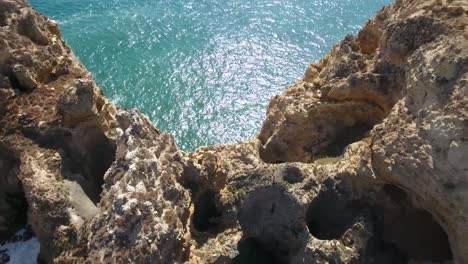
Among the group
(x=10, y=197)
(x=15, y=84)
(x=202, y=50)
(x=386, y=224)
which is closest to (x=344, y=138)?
(x=386, y=224)

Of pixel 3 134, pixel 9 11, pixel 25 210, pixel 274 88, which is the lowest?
pixel 25 210

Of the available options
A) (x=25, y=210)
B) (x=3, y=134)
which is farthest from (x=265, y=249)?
(x=3, y=134)

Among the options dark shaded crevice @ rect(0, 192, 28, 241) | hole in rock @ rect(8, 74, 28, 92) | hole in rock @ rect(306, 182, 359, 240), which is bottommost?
dark shaded crevice @ rect(0, 192, 28, 241)

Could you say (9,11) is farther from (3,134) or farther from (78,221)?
(78,221)

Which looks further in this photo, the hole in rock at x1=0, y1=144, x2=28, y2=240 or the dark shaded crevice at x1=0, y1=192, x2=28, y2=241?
the dark shaded crevice at x1=0, y1=192, x2=28, y2=241

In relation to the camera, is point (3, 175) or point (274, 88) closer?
point (3, 175)

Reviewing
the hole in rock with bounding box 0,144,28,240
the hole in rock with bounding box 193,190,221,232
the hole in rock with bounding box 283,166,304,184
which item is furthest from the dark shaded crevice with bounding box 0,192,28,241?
the hole in rock with bounding box 283,166,304,184

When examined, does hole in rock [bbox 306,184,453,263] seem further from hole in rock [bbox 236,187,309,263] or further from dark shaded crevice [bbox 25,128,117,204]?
dark shaded crevice [bbox 25,128,117,204]
